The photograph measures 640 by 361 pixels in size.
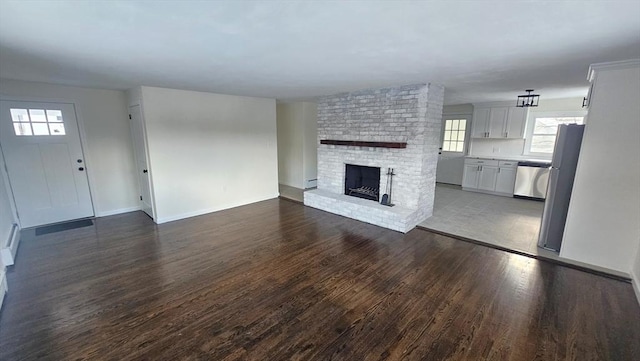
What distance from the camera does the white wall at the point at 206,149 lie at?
4461mm

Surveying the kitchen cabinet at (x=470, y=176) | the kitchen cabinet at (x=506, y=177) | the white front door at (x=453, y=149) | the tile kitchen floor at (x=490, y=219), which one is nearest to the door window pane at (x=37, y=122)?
the tile kitchen floor at (x=490, y=219)

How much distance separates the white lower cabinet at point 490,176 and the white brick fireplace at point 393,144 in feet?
9.78

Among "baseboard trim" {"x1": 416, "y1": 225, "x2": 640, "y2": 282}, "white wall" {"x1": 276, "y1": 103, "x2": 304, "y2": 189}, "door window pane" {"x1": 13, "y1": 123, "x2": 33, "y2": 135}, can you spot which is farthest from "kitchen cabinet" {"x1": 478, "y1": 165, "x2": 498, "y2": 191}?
"door window pane" {"x1": 13, "y1": 123, "x2": 33, "y2": 135}

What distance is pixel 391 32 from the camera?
6.21ft

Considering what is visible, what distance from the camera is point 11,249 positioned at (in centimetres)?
331

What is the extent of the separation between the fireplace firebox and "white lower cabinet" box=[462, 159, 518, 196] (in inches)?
142

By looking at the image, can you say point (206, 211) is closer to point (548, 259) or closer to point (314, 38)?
point (314, 38)

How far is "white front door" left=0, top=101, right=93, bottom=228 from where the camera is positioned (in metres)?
4.04

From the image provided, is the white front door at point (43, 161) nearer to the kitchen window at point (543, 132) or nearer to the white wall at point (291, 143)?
the white wall at point (291, 143)

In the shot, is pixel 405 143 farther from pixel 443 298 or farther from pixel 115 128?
pixel 115 128

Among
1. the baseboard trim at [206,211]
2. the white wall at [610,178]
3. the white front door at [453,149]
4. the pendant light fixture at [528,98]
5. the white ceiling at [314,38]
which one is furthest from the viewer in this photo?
the white front door at [453,149]

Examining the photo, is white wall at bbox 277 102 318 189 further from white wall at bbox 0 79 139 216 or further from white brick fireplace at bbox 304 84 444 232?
white wall at bbox 0 79 139 216

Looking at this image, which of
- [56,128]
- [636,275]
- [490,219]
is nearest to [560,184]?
[636,275]

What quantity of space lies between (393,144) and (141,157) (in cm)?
455
